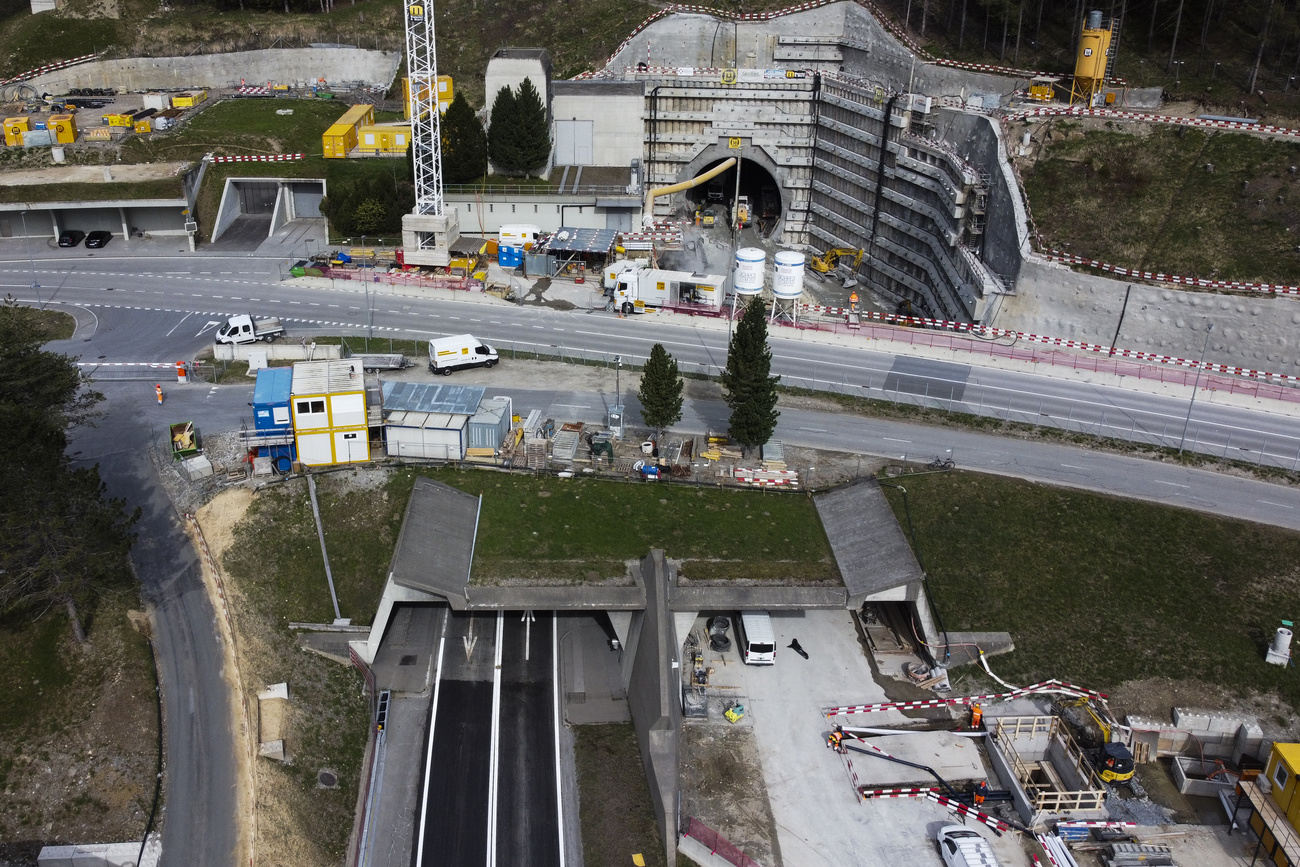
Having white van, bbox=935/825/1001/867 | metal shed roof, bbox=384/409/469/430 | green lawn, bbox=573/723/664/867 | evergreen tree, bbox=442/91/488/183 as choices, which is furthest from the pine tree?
evergreen tree, bbox=442/91/488/183

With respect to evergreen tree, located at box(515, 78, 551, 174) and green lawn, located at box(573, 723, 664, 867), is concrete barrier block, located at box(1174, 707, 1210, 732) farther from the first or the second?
evergreen tree, located at box(515, 78, 551, 174)

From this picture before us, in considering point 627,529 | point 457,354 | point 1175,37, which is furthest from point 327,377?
point 1175,37

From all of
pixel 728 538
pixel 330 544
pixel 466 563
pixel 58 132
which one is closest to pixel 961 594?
pixel 728 538

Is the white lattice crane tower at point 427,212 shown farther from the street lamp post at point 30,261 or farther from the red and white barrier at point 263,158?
the street lamp post at point 30,261

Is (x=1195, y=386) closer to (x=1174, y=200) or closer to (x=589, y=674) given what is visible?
(x=1174, y=200)

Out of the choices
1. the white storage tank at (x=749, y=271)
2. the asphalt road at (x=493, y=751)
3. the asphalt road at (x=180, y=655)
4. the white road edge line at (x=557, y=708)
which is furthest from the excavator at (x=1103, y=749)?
the white storage tank at (x=749, y=271)
